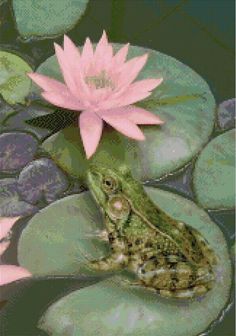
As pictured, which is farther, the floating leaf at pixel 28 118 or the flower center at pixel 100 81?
the floating leaf at pixel 28 118

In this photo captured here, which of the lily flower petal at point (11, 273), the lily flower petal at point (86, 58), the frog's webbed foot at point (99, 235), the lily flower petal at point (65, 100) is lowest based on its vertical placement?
the lily flower petal at point (11, 273)

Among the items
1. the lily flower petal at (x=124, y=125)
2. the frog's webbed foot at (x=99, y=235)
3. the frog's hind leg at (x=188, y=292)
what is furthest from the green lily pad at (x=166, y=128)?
the frog's hind leg at (x=188, y=292)

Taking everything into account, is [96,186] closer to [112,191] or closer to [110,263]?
[112,191]

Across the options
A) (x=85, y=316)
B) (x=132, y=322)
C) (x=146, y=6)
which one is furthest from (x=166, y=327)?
(x=146, y=6)

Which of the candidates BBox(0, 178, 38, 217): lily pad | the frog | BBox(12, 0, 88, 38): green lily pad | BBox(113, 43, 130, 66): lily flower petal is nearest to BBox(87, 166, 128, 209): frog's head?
the frog

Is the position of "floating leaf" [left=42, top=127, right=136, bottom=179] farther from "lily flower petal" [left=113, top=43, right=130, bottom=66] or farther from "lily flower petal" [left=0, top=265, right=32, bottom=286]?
"lily flower petal" [left=0, top=265, right=32, bottom=286]

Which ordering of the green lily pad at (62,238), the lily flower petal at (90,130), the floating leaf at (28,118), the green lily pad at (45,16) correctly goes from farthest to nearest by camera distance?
the green lily pad at (45,16)
the floating leaf at (28,118)
the lily flower petal at (90,130)
the green lily pad at (62,238)

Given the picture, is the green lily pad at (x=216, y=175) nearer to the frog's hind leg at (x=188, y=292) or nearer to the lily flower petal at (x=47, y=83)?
the frog's hind leg at (x=188, y=292)

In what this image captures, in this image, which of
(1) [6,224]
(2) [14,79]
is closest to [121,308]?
(1) [6,224]
